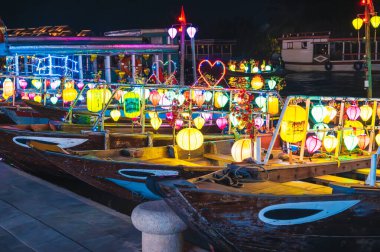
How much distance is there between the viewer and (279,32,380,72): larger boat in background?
51219 millimetres

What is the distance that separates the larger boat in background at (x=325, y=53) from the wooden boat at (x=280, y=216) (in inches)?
1866

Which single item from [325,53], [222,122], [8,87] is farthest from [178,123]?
[325,53]

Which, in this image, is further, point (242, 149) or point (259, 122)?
point (259, 122)

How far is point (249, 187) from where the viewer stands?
665 cm

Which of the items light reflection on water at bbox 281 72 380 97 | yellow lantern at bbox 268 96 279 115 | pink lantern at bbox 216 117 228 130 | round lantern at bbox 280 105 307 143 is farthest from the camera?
light reflection on water at bbox 281 72 380 97

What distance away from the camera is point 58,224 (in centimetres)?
693

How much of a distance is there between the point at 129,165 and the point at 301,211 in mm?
4866

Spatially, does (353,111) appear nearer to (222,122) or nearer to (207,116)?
(222,122)

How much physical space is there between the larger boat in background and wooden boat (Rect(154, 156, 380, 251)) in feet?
156

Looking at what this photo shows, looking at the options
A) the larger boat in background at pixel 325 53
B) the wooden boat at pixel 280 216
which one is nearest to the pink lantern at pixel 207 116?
the wooden boat at pixel 280 216

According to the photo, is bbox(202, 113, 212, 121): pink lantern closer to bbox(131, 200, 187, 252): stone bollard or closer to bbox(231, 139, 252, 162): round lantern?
bbox(231, 139, 252, 162): round lantern

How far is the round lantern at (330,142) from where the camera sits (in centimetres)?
935

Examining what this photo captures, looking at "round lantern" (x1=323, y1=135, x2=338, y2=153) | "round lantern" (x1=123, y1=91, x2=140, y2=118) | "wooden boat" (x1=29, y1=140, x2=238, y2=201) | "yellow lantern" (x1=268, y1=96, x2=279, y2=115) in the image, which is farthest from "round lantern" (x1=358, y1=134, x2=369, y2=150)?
"round lantern" (x1=123, y1=91, x2=140, y2=118)

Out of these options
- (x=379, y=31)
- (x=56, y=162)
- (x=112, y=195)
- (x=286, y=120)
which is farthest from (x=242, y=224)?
(x=379, y=31)
